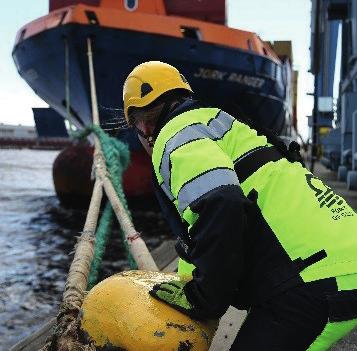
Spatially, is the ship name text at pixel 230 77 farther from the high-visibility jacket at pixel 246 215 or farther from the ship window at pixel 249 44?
the high-visibility jacket at pixel 246 215

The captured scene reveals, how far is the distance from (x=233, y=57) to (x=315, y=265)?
10.4 m

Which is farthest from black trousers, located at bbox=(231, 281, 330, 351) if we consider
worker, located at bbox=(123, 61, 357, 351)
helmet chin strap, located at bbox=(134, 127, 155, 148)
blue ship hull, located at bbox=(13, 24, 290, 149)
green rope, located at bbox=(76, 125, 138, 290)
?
blue ship hull, located at bbox=(13, 24, 290, 149)

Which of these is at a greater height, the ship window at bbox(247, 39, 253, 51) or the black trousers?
the black trousers

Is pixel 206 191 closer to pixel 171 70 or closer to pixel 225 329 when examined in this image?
pixel 171 70

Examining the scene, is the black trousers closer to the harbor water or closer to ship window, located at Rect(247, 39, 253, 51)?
the harbor water

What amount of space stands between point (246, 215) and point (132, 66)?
31.8ft

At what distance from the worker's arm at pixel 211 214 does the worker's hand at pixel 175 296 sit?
169 millimetres

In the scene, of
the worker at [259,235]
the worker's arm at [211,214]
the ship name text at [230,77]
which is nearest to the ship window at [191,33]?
the ship name text at [230,77]

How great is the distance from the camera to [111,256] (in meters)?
7.50

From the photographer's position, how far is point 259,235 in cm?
155

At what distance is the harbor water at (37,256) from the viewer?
4.89 metres

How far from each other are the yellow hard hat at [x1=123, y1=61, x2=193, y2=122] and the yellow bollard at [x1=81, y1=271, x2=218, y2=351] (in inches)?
27.3

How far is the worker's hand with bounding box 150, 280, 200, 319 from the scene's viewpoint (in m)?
1.72

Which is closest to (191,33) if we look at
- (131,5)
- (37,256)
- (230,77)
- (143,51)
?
(143,51)
